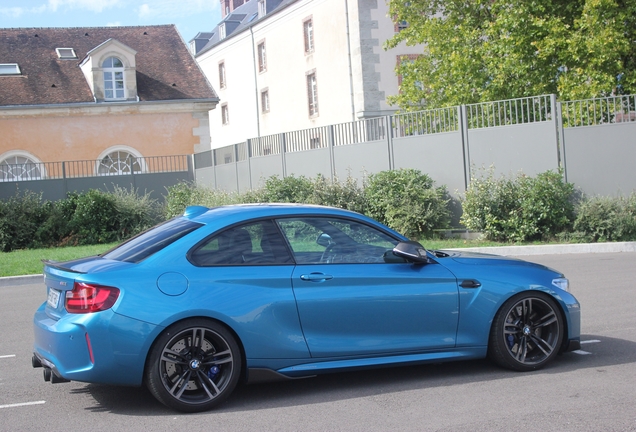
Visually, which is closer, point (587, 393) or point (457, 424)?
point (457, 424)

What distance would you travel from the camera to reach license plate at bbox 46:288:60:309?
5.73 m

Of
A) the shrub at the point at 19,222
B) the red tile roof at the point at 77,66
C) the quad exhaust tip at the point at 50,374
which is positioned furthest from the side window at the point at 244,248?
the red tile roof at the point at 77,66

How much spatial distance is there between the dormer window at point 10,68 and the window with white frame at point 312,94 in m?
15.0

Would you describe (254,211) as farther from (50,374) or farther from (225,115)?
(225,115)

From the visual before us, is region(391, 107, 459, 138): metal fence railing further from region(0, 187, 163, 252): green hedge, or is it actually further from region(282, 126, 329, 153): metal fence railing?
region(0, 187, 163, 252): green hedge

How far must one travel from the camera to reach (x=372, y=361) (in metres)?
6.04

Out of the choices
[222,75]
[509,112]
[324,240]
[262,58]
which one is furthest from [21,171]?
[324,240]

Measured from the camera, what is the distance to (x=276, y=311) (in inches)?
226

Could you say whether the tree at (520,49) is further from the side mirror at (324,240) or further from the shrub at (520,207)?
the side mirror at (324,240)

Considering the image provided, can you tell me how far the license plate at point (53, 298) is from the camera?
573cm

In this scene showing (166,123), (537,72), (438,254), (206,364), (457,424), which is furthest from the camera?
(166,123)

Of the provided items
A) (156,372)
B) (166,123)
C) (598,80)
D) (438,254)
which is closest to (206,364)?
(156,372)

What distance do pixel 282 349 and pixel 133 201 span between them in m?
19.5

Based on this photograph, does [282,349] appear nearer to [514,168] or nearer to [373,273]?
[373,273]
